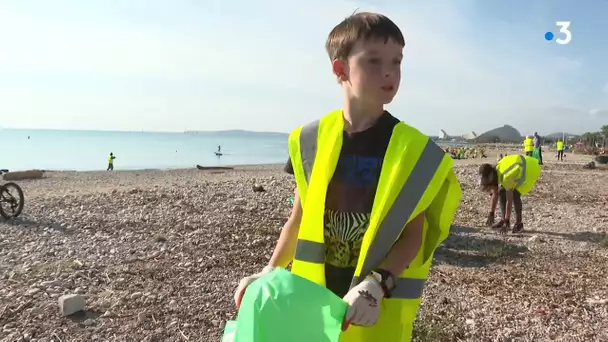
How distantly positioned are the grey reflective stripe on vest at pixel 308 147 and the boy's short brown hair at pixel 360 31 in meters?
0.31

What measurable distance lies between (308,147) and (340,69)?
34 centimetres

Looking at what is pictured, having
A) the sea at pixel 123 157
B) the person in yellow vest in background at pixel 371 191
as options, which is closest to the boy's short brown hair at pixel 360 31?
the person in yellow vest in background at pixel 371 191

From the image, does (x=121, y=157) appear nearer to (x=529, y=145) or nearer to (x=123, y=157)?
(x=123, y=157)

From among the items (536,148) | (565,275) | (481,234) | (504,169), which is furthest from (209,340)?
(536,148)

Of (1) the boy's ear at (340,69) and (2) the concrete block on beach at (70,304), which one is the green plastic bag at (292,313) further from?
(2) the concrete block on beach at (70,304)

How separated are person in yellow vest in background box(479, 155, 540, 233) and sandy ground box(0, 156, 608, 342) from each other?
36cm

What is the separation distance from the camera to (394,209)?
6.29ft

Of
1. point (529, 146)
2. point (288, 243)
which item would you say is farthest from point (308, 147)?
point (529, 146)

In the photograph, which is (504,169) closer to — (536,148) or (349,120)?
(349,120)

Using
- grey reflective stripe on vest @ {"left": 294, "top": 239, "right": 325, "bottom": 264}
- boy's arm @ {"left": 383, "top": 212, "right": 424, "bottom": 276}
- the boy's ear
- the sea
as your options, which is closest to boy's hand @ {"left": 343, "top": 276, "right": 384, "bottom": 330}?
boy's arm @ {"left": 383, "top": 212, "right": 424, "bottom": 276}

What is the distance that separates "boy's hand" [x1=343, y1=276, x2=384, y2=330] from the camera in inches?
69.6

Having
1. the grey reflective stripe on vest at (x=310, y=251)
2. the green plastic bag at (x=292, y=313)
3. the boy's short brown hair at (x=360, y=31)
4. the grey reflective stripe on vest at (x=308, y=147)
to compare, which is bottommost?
the green plastic bag at (x=292, y=313)

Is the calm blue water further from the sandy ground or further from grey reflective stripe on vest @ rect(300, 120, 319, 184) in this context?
grey reflective stripe on vest @ rect(300, 120, 319, 184)

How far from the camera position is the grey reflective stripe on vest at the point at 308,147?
2182 mm
